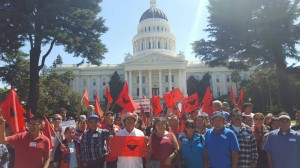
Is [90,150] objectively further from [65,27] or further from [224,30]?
[224,30]

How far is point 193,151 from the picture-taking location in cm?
532

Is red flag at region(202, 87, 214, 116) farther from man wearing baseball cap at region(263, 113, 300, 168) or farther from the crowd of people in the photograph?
man wearing baseball cap at region(263, 113, 300, 168)

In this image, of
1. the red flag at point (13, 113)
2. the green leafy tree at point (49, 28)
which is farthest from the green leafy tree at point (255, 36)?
the red flag at point (13, 113)

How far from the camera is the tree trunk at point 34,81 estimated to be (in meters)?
18.3

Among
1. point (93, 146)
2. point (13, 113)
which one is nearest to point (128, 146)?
point (93, 146)

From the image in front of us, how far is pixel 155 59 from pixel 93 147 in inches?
2492

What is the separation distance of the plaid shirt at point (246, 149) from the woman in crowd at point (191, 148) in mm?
736

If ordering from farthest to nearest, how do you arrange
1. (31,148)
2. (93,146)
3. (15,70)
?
(15,70) < (93,146) < (31,148)

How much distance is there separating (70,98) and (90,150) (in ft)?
115

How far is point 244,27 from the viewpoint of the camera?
1858cm

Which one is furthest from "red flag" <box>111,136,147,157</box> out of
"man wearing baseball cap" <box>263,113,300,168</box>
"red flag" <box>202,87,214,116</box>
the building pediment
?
the building pediment

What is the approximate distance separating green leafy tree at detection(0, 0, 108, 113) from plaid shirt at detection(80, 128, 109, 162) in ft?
40.6

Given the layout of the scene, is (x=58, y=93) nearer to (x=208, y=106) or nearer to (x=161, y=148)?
(x=208, y=106)

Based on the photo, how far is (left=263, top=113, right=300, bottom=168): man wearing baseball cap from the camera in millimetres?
5043
